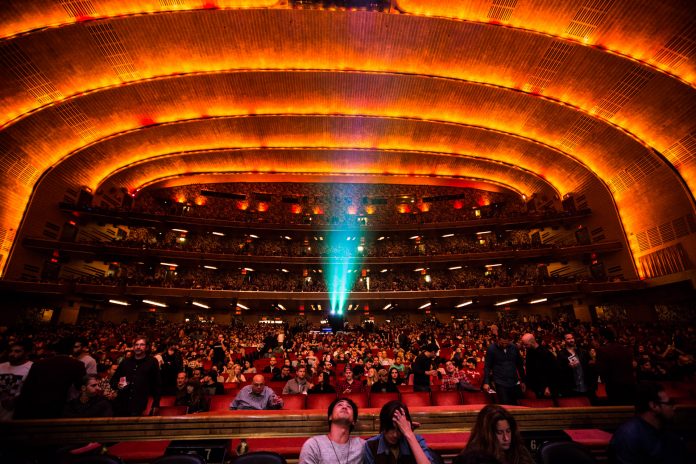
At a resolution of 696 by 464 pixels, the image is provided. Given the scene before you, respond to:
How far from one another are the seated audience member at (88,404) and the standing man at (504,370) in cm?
545

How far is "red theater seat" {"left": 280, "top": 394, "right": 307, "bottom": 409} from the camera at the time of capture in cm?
538

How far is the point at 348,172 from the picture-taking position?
31984 millimetres

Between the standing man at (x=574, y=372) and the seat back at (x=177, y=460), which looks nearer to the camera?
the seat back at (x=177, y=460)

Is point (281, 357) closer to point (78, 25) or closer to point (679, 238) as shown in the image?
point (78, 25)

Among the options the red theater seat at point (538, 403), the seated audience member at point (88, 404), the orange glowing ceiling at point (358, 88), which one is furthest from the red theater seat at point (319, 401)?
the orange glowing ceiling at point (358, 88)

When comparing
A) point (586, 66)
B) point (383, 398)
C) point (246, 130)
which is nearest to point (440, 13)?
point (586, 66)

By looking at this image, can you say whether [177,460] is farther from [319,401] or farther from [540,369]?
[540,369]

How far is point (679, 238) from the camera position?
18344mm

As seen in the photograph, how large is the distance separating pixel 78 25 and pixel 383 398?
76.0 ft

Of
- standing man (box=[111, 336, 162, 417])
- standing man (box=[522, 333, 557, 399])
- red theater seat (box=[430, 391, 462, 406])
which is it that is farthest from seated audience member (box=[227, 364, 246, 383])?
standing man (box=[522, 333, 557, 399])

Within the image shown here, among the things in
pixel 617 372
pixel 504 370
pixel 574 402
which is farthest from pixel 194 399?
pixel 617 372

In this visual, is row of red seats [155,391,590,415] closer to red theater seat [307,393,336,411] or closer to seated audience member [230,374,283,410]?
red theater seat [307,393,336,411]

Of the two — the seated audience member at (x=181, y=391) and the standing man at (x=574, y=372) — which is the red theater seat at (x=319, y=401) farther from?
the standing man at (x=574, y=372)

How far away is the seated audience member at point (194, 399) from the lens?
574cm
